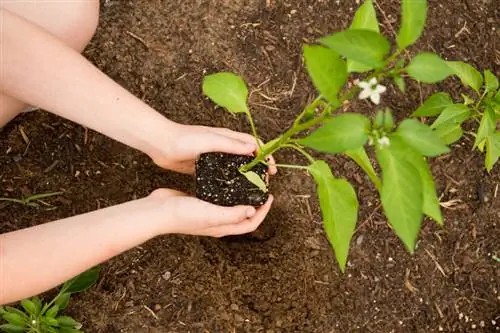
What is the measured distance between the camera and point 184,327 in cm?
175

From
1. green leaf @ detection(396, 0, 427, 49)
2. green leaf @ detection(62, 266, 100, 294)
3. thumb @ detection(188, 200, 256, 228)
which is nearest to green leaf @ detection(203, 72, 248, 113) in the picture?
thumb @ detection(188, 200, 256, 228)

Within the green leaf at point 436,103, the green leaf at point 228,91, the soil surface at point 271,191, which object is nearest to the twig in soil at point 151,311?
the soil surface at point 271,191

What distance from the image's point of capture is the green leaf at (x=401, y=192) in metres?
0.84

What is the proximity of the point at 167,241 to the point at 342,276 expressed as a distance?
0.52m

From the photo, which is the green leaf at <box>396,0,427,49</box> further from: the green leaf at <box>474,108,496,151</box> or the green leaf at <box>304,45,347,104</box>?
the green leaf at <box>474,108,496,151</box>

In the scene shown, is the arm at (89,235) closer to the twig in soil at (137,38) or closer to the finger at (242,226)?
the finger at (242,226)

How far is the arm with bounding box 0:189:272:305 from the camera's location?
50.3 inches

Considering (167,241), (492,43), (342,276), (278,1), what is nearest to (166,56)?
(278,1)

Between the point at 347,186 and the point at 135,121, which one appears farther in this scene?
the point at 135,121

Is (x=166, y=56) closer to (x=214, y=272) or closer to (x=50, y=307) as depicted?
(x=214, y=272)

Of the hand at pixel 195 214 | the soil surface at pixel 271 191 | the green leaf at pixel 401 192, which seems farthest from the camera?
the soil surface at pixel 271 191

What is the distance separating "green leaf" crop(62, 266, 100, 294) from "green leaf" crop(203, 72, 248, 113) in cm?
67

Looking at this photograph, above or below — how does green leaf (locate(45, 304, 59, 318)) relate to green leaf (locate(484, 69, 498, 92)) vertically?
below

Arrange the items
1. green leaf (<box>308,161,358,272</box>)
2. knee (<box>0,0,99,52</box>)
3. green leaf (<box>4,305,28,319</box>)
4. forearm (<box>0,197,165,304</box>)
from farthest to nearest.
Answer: green leaf (<box>4,305,28,319</box>) → knee (<box>0,0,99,52</box>) → forearm (<box>0,197,165,304</box>) → green leaf (<box>308,161,358,272</box>)
